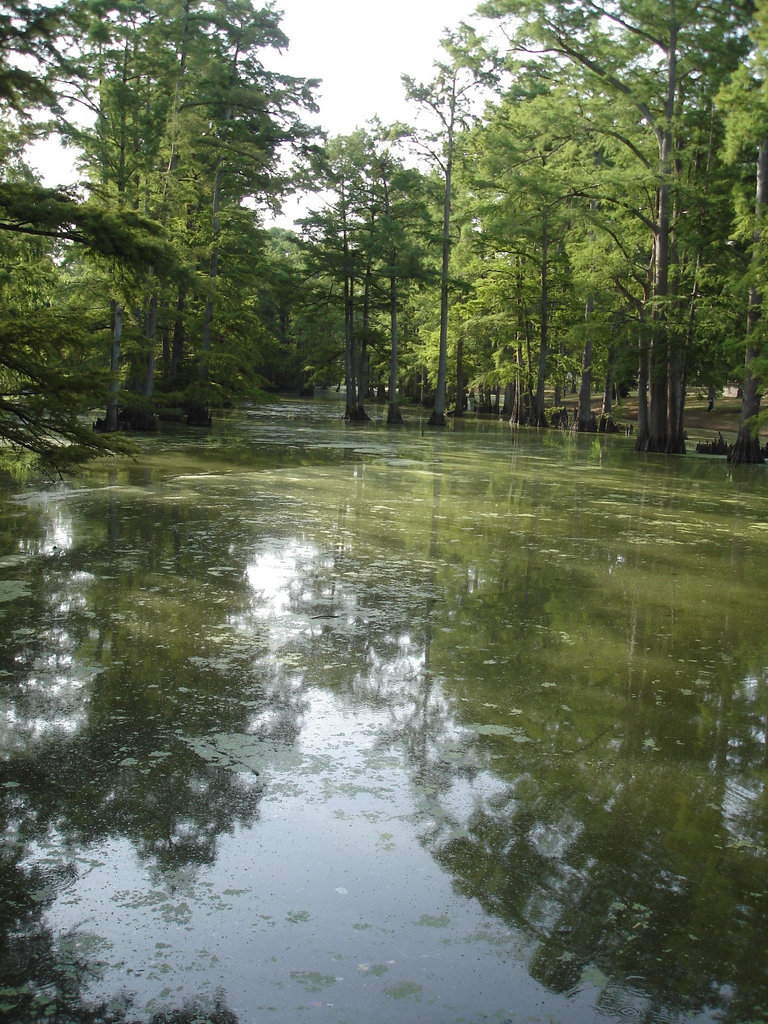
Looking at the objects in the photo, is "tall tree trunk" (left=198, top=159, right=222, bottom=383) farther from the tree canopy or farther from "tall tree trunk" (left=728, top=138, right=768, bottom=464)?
"tall tree trunk" (left=728, top=138, right=768, bottom=464)

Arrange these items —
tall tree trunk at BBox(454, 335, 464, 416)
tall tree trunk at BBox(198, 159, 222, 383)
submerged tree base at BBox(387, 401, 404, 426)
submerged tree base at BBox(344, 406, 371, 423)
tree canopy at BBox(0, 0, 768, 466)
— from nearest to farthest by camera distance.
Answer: tree canopy at BBox(0, 0, 768, 466)
tall tree trunk at BBox(198, 159, 222, 383)
submerged tree base at BBox(387, 401, 404, 426)
submerged tree base at BBox(344, 406, 371, 423)
tall tree trunk at BBox(454, 335, 464, 416)

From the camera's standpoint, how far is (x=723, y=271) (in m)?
21.6

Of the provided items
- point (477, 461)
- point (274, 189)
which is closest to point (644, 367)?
point (477, 461)

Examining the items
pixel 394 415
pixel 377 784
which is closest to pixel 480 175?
pixel 394 415

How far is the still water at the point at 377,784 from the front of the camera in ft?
7.42

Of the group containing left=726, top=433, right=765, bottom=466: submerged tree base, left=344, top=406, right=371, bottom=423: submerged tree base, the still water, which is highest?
left=344, top=406, right=371, bottom=423: submerged tree base

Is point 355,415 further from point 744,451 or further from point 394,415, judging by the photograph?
point 744,451

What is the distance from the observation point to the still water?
7.42 feet

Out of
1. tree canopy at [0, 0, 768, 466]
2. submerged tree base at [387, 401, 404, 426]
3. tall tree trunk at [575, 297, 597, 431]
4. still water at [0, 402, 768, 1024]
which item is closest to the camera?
still water at [0, 402, 768, 1024]

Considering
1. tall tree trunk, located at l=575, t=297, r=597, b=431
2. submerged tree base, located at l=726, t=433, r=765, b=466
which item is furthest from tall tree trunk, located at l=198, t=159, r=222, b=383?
tall tree trunk, located at l=575, t=297, r=597, b=431

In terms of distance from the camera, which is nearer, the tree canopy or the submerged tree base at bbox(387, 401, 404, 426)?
the tree canopy

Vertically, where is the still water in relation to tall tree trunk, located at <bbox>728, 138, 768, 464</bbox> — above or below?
below

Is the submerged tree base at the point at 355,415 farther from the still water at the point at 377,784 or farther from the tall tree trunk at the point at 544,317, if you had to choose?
the still water at the point at 377,784

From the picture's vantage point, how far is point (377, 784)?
3307 millimetres
